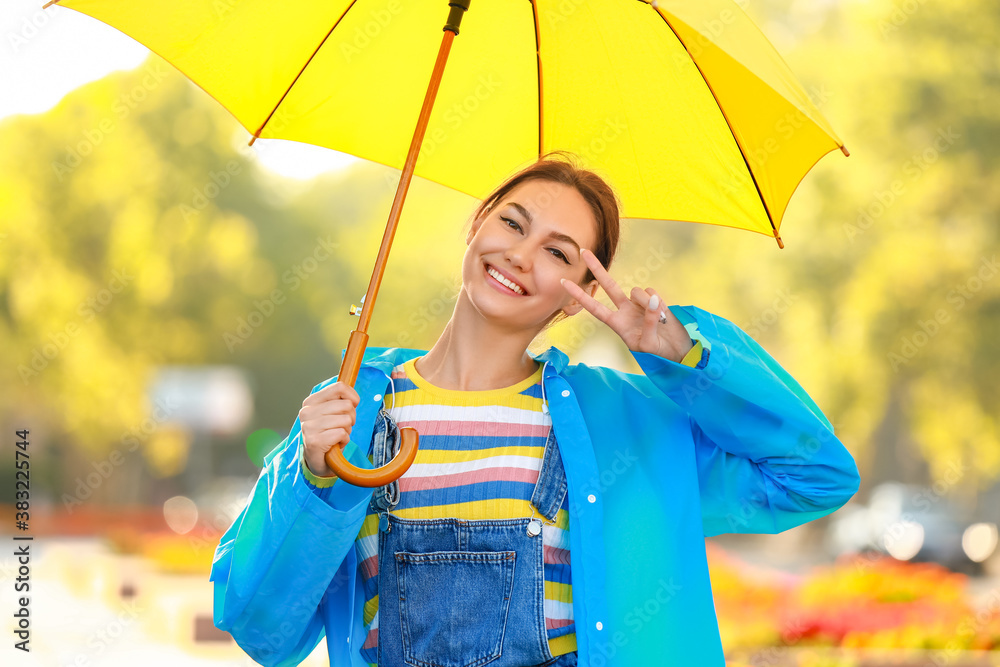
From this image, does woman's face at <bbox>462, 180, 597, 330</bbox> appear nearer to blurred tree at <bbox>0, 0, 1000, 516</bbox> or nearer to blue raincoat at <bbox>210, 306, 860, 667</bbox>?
blue raincoat at <bbox>210, 306, 860, 667</bbox>

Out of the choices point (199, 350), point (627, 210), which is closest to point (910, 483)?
point (199, 350)

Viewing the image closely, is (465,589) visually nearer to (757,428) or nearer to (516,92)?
(757,428)

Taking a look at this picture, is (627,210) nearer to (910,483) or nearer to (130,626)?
(130,626)

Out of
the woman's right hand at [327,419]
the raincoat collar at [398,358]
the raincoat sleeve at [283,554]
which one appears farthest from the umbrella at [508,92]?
the raincoat sleeve at [283,554]

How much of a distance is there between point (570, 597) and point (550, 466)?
31cm

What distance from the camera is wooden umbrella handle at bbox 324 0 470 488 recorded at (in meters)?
2.03

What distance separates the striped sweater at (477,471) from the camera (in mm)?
2240

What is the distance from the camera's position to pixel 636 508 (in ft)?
7.52

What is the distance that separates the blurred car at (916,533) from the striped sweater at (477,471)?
Result: 494 inches

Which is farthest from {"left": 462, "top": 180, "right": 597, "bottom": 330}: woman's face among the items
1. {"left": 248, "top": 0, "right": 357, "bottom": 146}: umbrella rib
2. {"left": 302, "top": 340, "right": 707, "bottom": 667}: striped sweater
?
{"left": 248, "top": 0, "right": 357, "bottom": 146}: umbrella rib

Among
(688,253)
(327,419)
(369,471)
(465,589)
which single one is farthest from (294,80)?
(688,253)

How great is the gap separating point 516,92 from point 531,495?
1.30 meters

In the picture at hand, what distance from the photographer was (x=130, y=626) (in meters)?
8.27

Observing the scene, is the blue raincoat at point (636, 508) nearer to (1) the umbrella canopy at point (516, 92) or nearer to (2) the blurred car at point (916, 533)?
(1) the umbrella canopy at point (516, 92)
